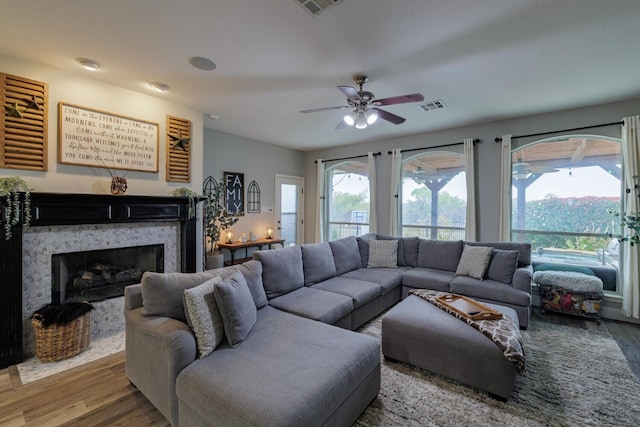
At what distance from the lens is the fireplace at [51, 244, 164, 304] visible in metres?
2.93

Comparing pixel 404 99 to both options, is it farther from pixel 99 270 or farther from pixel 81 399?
pixel 99 270

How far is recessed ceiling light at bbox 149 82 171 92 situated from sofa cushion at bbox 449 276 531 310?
167 inches

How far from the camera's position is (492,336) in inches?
83.6

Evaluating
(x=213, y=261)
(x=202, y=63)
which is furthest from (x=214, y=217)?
(x=202, y=63)

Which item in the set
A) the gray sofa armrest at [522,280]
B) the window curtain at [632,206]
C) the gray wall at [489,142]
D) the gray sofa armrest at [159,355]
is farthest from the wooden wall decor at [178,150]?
the window curtain at [632,206]

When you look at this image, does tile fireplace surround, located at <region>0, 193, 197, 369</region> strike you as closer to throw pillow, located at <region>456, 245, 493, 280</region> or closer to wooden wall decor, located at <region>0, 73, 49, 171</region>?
wooden wall decor, located at <region>0, 73, 49, 171</region>

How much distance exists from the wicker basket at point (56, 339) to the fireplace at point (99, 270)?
0.40 meters

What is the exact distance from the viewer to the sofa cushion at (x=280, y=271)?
9.41ft

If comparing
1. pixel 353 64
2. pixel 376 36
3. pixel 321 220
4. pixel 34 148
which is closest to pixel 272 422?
pixel 376 36

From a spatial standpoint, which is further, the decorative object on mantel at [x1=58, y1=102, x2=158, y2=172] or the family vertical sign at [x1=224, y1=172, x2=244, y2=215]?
the family vertical sign at [x1=224, y1=172, x2=244, y2=215]

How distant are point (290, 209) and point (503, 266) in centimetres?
443

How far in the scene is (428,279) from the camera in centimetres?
379

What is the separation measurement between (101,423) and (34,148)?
2.60 meters

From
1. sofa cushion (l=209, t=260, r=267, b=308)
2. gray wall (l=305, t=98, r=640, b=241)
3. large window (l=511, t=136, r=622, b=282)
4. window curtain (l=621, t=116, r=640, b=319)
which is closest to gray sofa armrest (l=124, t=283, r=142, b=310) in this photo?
sofa cushion (l=209, t=260, r=267, b=308)
